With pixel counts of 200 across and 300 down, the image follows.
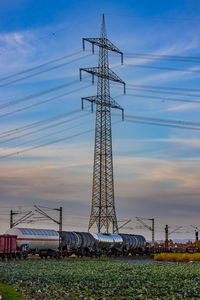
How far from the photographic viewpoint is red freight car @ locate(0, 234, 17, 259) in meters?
62.3

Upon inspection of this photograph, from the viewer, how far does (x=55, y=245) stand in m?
71.6

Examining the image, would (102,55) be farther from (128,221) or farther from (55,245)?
A: (128,221)

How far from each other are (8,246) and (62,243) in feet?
42.3

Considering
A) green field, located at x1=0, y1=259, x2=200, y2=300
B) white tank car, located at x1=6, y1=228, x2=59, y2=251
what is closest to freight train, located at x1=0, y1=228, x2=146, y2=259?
white tank car, located at x1=6, y1=228, x2=59, y2=251

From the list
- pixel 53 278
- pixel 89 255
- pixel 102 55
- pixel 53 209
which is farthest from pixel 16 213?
pixel 53 278

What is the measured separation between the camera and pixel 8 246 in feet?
208

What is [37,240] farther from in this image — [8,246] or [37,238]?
[8,246]

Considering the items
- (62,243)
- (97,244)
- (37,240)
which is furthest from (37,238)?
(97,244)

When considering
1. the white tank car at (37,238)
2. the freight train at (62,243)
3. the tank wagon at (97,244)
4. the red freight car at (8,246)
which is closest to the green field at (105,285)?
the red freight car at (8,246)

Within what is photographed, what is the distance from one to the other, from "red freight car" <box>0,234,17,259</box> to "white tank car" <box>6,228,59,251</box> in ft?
3.28

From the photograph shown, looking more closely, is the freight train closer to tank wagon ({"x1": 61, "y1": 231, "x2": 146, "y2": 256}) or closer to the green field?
tank wagon ({"x1": 61, "y1": 231, "x2": 146, "y2": 256})

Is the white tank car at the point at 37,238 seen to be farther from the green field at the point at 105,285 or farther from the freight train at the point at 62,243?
the green field at the point at 105,285

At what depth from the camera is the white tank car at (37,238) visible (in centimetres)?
6556

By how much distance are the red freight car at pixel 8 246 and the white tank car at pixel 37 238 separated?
1.00 meters
